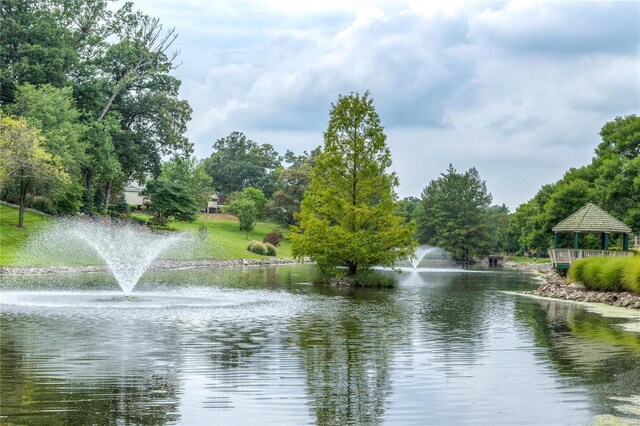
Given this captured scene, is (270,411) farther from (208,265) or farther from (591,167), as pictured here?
(591,167)

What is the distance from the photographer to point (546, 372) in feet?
44.8

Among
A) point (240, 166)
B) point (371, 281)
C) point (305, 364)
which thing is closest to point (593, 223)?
point (371, 281)

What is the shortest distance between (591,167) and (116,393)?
6589cm

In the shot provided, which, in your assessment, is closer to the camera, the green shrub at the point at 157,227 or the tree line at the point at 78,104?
the tree line at the point at 78,104

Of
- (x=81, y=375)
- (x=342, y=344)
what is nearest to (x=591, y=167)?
(x=342, y=344)

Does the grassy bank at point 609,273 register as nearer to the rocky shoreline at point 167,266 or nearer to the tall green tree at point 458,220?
the rocky shoreline at point 167,266

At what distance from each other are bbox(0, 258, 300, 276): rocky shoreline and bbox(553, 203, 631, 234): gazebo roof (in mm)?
29682

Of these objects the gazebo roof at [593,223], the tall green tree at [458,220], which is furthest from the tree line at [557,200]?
the gazebo roof at [593,223]

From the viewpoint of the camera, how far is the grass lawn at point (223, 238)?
70.1 m

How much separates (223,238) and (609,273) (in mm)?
59722

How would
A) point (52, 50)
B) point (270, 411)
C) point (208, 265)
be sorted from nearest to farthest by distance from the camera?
point (270, 411), point (208, 265), point (52, 50)

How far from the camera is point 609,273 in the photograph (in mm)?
33000

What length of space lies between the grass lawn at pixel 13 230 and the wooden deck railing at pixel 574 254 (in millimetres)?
35136

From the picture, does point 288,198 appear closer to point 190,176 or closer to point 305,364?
point 190,176
